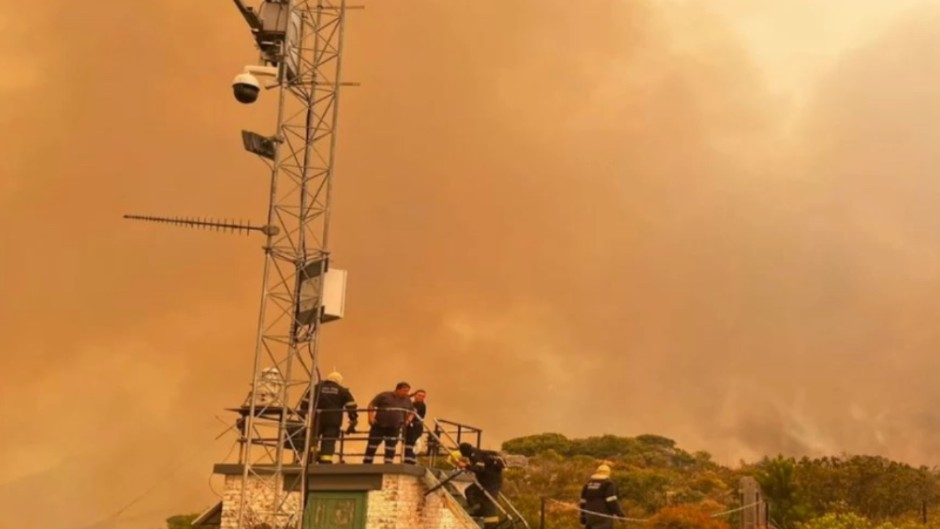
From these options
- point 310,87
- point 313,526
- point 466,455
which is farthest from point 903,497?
point 310,87

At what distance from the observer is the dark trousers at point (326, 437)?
73.7 ft

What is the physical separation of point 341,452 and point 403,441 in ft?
4.63

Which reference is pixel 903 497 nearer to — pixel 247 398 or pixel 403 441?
pixel 403 441

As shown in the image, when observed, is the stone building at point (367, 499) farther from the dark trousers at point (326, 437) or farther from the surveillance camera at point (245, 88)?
the surveillance camera at point (245, 88)

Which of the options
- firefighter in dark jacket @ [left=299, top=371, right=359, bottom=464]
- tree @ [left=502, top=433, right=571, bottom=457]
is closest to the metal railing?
firefighter in dark jacket @ [left=299, top=371, right=359, bottom=464]

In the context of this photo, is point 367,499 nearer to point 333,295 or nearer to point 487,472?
point 487,472

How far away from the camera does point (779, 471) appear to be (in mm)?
27203

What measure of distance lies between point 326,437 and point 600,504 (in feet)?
18.5

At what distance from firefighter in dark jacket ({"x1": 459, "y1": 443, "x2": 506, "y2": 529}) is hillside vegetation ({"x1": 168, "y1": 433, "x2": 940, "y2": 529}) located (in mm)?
3620

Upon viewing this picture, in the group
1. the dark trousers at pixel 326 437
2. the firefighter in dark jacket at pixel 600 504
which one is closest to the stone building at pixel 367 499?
the dark trousers at pixel 326 437

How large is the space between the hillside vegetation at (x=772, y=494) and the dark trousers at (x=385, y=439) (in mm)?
5670

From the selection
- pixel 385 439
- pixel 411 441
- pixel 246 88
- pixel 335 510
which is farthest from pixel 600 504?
pixel 246 88

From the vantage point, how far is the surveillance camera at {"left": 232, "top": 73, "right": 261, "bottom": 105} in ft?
69.2

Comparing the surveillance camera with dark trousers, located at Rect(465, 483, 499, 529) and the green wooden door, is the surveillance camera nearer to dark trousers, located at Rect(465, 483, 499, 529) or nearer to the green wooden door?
the green wooden door
